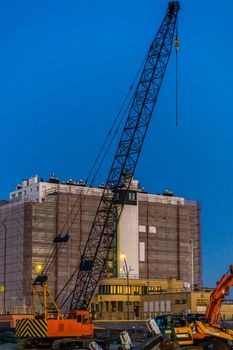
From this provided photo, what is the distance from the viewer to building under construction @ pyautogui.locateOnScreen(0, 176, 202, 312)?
12675 centimetres

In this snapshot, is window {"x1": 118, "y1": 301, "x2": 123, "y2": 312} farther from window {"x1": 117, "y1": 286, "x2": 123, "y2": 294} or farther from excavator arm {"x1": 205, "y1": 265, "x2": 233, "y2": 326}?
excavator arm {"x1": 205, "y1": 265, "x2": 233, "y2": 326}

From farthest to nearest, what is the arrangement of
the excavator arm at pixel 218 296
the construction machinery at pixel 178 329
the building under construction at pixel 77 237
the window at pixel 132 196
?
the window at pixel 132 196 < the building under construction at pixel 77 237 < the excavator arm at pixel 218 296 < the construction machinery at pixel 178 329

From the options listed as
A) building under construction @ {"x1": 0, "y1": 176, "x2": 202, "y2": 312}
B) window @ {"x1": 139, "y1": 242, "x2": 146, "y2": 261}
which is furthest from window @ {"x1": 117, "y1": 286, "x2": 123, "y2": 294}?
window @ {"x1": 139, "y1": 242, "x2": 146, "y2": 261}

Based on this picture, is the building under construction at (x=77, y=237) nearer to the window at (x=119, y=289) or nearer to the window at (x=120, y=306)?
the window at (x=119, y=289)

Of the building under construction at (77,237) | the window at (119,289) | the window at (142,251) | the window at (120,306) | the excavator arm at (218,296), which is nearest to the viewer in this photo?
the excavator arm at (218,296)

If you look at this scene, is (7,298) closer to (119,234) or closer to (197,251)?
(119,234)

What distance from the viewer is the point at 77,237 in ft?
435

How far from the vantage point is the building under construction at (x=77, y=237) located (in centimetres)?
12675

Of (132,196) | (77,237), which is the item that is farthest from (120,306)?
(132,196)

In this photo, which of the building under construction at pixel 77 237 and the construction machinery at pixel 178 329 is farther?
the building under construction at pixel 77 237

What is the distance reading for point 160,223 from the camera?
145625mm

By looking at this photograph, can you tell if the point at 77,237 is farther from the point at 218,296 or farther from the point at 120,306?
the point at 218,296

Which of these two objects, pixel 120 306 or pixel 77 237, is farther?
pixel 77 237

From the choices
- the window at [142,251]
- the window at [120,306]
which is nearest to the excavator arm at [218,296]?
the window at [120,306]
